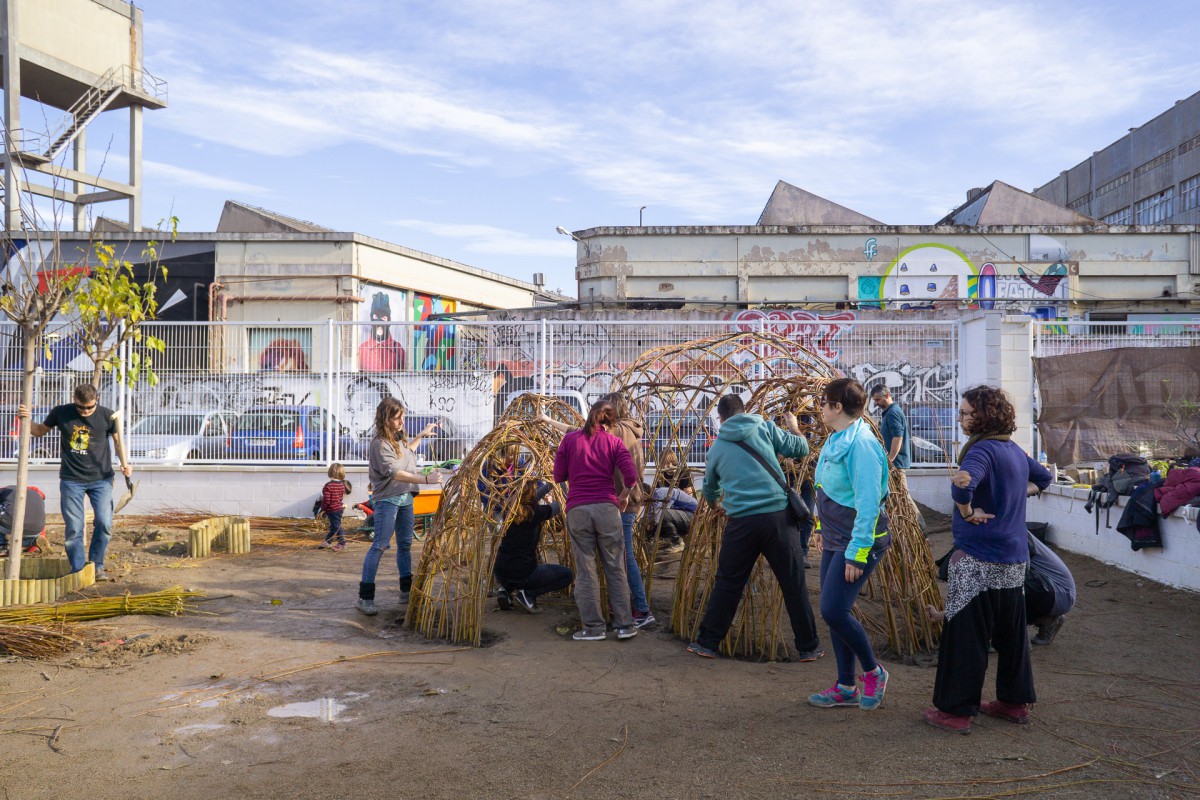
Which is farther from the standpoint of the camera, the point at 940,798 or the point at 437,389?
the point at 437,389

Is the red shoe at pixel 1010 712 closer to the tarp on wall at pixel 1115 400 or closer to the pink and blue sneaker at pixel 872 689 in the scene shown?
the pink and blue sneaker at pixel 872 689

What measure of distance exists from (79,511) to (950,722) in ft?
23.7

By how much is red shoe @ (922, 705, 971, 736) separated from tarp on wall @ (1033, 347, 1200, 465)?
771 centimetres

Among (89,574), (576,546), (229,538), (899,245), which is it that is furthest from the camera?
(899,245)

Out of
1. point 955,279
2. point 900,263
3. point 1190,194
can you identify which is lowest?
point 955,279

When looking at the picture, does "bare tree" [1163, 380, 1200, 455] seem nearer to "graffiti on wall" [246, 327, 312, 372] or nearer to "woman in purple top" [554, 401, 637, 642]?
"woman in purple top" [554, 401, 637, 642]

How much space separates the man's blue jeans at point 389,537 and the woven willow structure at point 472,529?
0.49m

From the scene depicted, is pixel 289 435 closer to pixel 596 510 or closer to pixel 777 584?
pixel 596 510

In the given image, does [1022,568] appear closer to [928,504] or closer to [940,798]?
[940,798]

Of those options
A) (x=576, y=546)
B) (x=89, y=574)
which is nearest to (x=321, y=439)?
(x=89, y=574)

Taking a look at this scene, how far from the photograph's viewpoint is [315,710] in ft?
16.5

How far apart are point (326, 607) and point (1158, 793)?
600 centimetres

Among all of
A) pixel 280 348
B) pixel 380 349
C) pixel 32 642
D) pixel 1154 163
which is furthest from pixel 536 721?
pixel 1154 163

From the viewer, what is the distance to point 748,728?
15.5ft
